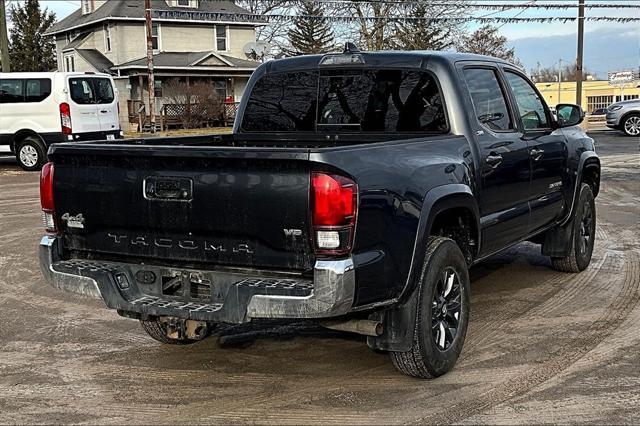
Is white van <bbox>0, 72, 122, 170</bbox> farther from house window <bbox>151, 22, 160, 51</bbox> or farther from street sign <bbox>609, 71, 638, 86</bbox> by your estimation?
street sign <bbox>609, 71, 638, 86</bbox>

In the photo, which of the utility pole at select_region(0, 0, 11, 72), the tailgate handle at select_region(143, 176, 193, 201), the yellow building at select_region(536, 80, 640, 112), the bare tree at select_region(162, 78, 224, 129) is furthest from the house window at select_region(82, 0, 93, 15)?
the yellow building at select_region(536, 80, 640, 112)

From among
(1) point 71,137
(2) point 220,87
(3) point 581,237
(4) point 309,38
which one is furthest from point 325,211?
(4) point 309,38

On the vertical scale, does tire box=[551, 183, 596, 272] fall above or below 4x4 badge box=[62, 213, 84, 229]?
below

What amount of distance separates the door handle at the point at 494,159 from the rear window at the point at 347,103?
0.39m

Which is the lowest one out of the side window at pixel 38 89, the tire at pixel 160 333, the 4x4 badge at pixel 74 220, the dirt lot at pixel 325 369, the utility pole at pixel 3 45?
the dirt lot at pixel 325 369

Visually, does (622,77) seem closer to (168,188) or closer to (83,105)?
(83,105)

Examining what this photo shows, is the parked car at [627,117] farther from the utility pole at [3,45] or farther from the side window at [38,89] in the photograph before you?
the utility pole at [3,45]

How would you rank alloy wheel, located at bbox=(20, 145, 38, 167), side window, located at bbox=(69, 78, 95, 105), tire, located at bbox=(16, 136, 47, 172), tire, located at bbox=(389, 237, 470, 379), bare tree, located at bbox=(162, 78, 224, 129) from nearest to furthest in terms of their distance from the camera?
tire, located at bbox=(389, 237, 470, 379) < side window, located at bbox=(69, 78, 95, 105) < tire, located at bbox=(16, 136, 47, 172) < alloy wheel, located at bbox=(20, 145, 38, 167) < bare tree, located at bbox=(162, 78, 224, 129)

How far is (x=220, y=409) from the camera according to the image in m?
4.23

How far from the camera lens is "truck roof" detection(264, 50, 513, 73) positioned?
17.7 feet

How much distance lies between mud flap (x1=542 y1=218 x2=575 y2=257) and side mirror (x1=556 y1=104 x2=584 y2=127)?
0.91 metres

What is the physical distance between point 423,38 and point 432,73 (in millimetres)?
35304

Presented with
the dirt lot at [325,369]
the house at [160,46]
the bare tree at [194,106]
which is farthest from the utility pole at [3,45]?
the dirt lot at [325,369]

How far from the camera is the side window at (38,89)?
17359 mm
